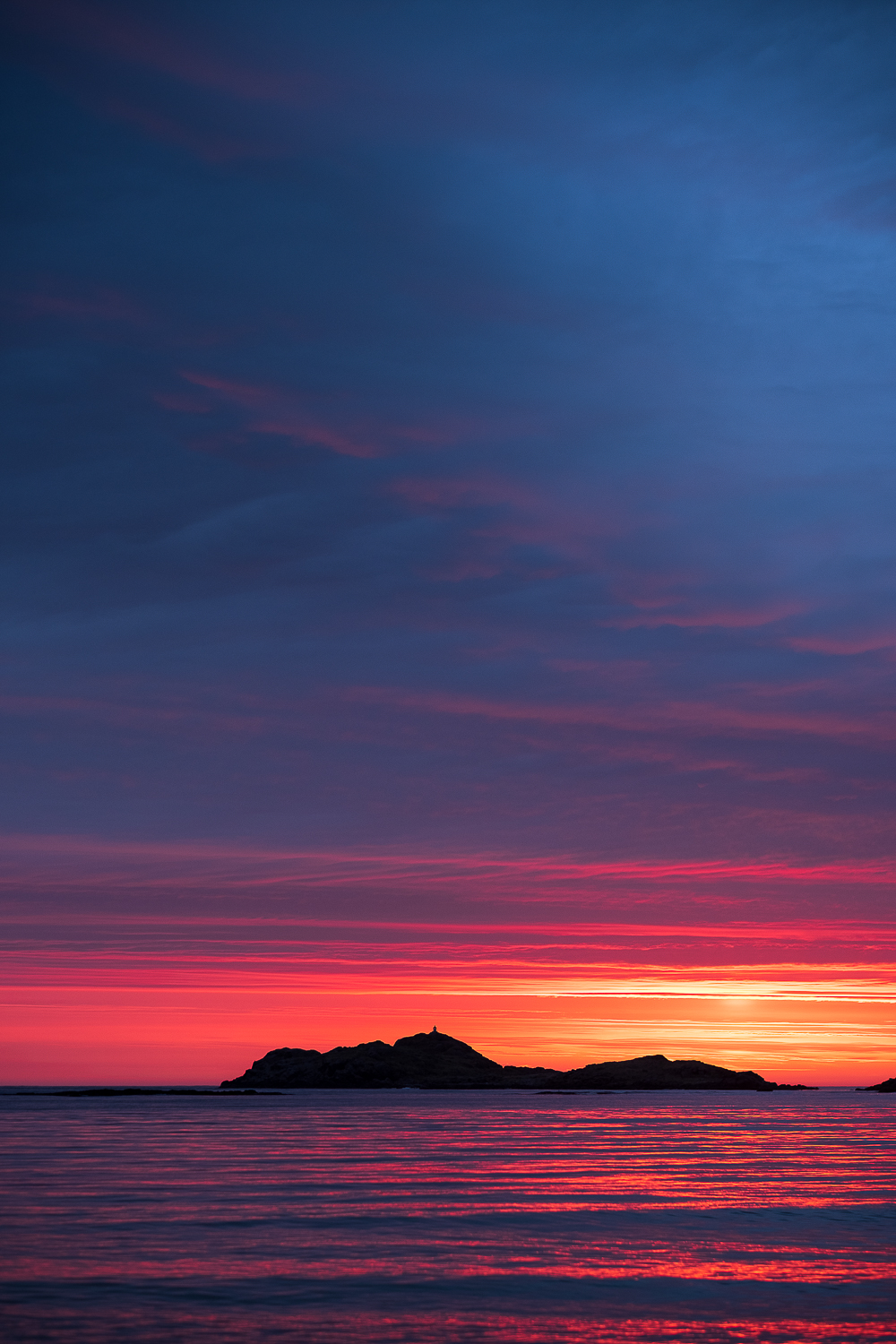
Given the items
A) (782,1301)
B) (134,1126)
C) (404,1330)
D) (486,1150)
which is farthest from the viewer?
(134,1126)

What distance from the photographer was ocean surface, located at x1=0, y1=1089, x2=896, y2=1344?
81.8 feet

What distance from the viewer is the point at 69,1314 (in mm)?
24594

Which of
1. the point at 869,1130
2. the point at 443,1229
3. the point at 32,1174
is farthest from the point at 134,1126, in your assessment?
the point at 443,1229

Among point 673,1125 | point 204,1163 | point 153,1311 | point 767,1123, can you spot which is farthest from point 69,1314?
point 767,1123

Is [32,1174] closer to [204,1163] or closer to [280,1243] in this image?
[204,1163]

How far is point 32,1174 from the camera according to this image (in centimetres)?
5659

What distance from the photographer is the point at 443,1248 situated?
35.5 m

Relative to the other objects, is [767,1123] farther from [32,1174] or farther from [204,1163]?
[32,1174]

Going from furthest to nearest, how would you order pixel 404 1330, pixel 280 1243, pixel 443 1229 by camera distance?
pixel 443 1229 < pixel 280 1243 < pixel 404 1330

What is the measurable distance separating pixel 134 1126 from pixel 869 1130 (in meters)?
78.8

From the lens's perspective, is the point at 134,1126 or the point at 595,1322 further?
the point at 134,1126

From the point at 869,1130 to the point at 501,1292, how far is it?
111 metres

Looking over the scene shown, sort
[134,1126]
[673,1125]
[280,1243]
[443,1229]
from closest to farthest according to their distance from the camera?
[280,1243] < [443,1229] < [134,1126] < [673,1125]

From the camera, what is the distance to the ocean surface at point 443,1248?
24.9 metres
